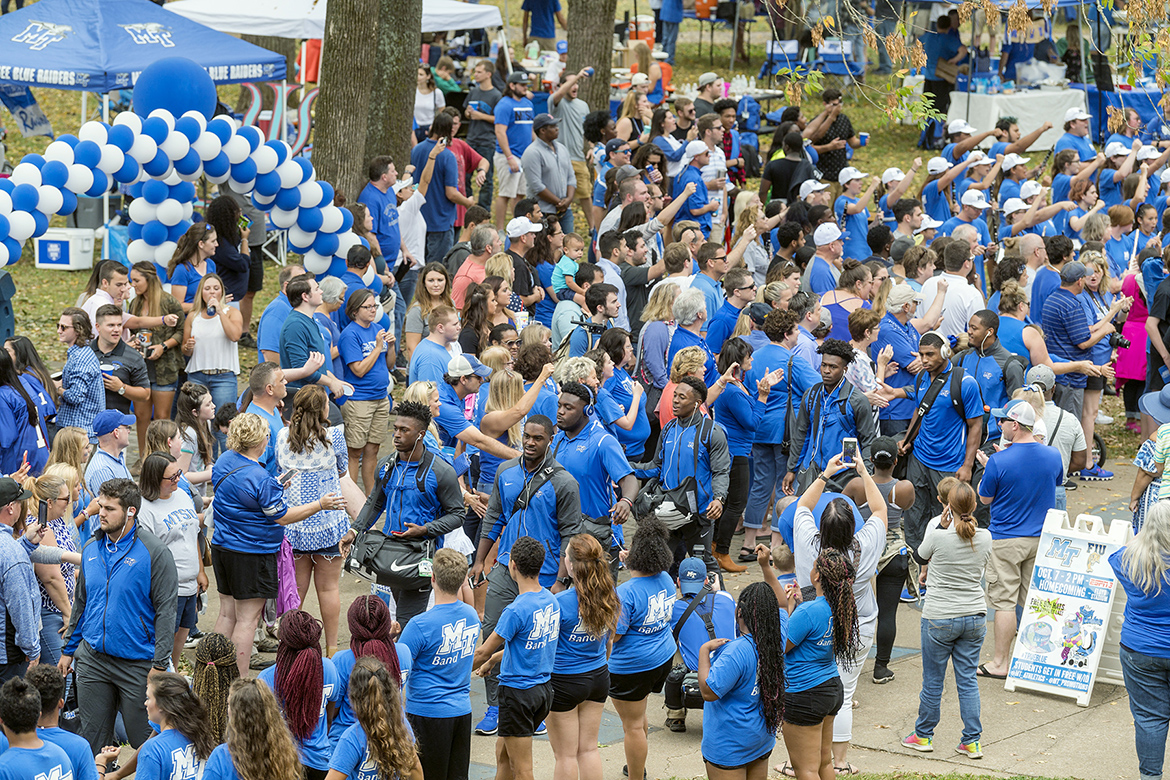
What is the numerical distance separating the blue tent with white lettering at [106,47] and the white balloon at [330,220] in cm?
419

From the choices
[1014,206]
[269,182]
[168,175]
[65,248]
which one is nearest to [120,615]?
[168,175]

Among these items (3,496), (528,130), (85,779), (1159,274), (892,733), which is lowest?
(892,733)

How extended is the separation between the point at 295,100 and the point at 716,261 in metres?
11.0

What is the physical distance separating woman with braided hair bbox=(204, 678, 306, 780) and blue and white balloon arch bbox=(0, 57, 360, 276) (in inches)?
243

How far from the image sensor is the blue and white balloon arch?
10.4m

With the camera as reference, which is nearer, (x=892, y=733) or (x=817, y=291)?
(x=892, y=733)

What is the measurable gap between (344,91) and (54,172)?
3.68 metres

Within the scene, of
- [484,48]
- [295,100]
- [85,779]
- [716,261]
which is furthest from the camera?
[484,48]

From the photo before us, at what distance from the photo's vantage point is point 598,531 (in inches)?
302

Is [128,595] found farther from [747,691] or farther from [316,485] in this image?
[747,691]

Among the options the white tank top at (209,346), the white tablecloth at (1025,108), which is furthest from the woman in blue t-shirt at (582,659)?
the white tablecloth at (1025,108)

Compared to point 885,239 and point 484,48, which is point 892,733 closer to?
point 885,239

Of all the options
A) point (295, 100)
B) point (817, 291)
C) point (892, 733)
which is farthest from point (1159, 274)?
point (295, 100)

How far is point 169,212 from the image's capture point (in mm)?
11180
